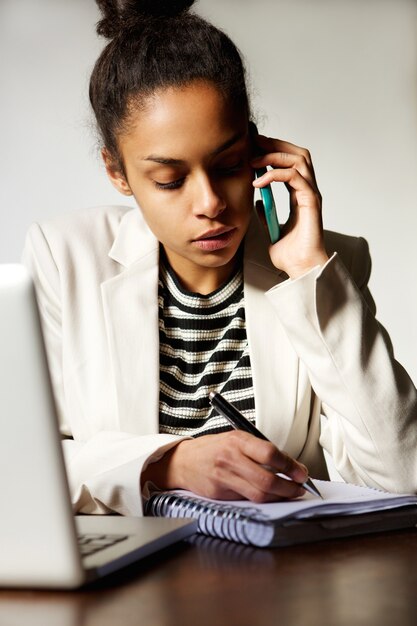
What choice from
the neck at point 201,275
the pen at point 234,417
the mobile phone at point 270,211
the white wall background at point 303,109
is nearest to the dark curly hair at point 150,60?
the mobile phone at point 270,211

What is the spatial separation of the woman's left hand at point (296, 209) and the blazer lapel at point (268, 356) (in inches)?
3.5

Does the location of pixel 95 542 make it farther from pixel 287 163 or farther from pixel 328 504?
pixel 287 163

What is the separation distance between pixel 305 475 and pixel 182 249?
1.81ft

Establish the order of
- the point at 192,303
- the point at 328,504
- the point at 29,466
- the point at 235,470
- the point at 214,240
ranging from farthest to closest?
the point at 192,303
the point at 214,240
the point at 235,470
the point at 328,504
the point at 29,466

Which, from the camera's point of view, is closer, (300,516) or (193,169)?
(300,516)

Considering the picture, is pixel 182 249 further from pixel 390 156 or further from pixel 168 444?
pixel 390 156

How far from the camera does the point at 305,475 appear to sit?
1.10m

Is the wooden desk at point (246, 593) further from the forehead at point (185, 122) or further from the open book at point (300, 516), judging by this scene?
the forehead at point (185, 122)

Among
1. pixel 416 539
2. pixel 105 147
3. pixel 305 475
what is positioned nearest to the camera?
pixel 416 539

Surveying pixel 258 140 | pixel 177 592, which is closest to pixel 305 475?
pixel 177 592

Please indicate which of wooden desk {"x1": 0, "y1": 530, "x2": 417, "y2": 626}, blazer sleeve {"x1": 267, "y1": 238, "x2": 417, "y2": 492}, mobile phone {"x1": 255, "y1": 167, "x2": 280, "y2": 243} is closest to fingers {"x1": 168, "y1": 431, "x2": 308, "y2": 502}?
wooden desk {"x1": 0, "y1": 530, "x2": 417, "y2": 626}

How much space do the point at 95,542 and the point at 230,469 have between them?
27cm

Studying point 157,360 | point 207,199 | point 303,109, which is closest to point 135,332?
point 157,360

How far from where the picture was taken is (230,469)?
113cm
